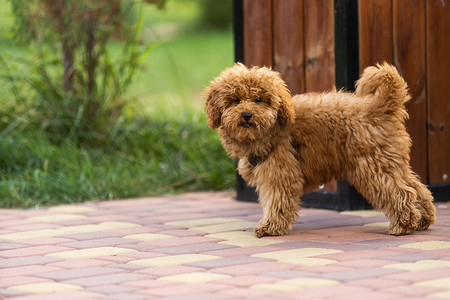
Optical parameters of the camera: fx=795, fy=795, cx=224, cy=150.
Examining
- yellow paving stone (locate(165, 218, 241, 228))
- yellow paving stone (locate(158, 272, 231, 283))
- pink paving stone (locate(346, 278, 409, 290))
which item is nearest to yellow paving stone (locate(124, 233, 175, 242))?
yellow paving stone (locate(165, 218, 241, 228))

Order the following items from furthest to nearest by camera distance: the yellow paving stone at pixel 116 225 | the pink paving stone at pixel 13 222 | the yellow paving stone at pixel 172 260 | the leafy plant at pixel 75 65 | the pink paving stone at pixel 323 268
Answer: the leafy plant at pixel 75 65 → the pink paving stone at pixel 13 222 → the yellow paving stone at pixel 116 225 → the yellow paving stone at pixel 172 260 → the pink paving stone at pixel 323 268

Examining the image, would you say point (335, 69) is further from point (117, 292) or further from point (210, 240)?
point (117, 292)

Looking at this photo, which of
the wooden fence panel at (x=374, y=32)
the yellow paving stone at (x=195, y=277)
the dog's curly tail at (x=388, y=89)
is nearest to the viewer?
the yellow paving stone at (x=195, y=277)

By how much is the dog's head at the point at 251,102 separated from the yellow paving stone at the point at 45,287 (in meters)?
1.60

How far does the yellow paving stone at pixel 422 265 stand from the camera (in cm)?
390

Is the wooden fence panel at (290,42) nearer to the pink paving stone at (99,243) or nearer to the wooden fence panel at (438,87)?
the wooden fence panel at (438,87)

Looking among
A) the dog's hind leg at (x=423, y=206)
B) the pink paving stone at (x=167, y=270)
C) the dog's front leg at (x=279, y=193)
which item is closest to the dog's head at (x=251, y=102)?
the dog's front leg at (x=279, y=193)

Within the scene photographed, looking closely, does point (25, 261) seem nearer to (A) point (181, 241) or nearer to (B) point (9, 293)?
(B) point (9, 293)

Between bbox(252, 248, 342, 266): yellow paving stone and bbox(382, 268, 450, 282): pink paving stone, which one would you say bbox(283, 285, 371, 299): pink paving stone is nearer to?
bbox(382, 268, 450, 282): pink paving stone

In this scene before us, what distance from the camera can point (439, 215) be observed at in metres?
5.74

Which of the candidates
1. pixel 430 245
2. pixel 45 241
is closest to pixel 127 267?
pixel 45 241

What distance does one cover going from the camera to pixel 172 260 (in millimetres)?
4312

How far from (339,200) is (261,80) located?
158 cm

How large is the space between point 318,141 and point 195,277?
161cm
